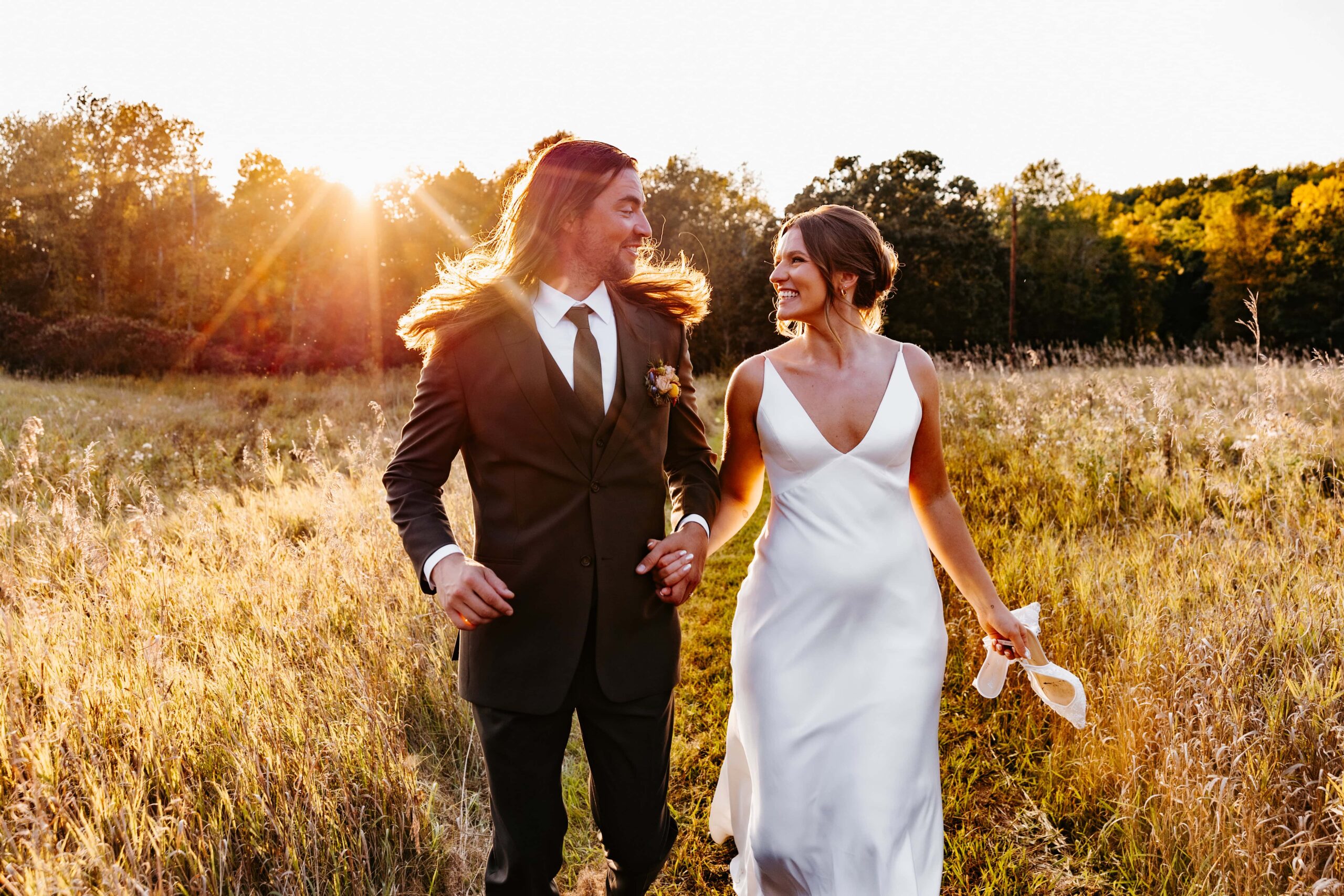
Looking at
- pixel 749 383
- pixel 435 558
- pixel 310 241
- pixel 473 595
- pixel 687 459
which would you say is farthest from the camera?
pixel 310 241

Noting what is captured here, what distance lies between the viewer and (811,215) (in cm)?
292

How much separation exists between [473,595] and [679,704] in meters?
3.01

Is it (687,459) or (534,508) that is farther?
(687,459)

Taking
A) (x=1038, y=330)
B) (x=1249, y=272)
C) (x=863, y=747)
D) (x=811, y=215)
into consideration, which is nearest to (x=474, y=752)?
(x=863, y=747)

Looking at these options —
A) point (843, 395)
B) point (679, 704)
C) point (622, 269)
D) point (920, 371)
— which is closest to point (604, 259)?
point (622, 269)

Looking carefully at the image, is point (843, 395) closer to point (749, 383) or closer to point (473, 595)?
point (749, 383)

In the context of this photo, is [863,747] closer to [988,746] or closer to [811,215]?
[988,746]

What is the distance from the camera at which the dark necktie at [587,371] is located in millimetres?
2094

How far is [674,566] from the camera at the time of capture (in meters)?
2.09

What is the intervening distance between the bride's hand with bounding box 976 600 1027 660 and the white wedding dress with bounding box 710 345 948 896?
24 centimetres

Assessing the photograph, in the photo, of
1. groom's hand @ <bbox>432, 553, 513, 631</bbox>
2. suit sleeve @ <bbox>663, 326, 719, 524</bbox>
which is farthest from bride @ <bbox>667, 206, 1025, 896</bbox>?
groom's hand @ <bbox>432, 553, 513, 631</bbox>

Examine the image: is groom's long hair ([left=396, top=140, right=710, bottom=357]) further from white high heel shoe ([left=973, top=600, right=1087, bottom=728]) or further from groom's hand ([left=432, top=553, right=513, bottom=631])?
white high heel shoe ([left=973, top=600, right=1087, bottom=728])

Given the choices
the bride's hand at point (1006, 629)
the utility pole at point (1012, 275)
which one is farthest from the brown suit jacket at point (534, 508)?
the utility pole at point (1012, 275)

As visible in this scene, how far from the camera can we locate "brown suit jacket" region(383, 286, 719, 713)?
2.04 metres
